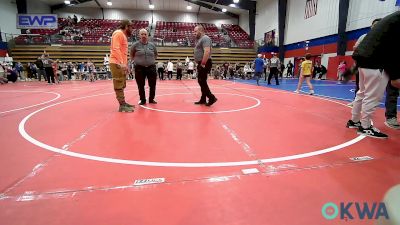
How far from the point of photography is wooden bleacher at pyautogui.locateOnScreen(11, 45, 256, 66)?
23895 millimetres

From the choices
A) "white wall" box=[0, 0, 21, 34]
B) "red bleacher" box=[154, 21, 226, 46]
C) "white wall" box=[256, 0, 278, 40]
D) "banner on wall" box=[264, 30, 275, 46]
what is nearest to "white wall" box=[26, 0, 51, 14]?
"white wall" box=[0, 0, 21, 34]

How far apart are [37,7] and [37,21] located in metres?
7.62

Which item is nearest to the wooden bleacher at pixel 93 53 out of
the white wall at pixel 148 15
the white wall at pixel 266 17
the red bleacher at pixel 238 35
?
the red bleacher at pixel 238 35

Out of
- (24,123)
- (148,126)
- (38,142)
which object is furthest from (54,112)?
(148,126)

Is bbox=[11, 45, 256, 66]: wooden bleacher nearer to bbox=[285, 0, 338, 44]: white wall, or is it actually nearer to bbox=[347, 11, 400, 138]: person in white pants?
bbox=[285, 0, 338, 44]: white wall

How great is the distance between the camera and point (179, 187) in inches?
75.0

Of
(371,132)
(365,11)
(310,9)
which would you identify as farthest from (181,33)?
(371,132)

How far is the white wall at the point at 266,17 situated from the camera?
2573 cm

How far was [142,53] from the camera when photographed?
18.3 ft

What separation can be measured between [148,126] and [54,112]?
252 cm

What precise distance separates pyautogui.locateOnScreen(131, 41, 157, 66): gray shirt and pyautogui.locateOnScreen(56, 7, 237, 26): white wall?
102 ft

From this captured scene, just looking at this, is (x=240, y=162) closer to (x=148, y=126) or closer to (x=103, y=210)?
(x=103, y=210)

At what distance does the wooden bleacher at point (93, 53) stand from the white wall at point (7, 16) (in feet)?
7.25

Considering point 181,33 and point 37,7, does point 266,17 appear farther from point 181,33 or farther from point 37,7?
point 37,7
